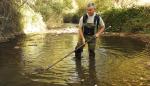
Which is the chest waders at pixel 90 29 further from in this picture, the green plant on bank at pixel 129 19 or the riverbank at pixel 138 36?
the green plant on bank at pixel 129 19

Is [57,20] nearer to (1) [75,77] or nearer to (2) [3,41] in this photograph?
(2) [3,41]

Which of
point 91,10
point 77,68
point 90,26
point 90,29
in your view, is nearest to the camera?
point 77,68

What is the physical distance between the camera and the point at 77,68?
41.9 feet

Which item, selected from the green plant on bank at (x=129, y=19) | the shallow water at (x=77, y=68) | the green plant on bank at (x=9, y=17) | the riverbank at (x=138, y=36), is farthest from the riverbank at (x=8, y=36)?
the green plant on bank at (x=129, y=19)

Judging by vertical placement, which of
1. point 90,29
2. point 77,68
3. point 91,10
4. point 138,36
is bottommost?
point 138,36

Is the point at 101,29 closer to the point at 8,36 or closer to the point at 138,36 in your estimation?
the point at 138,36

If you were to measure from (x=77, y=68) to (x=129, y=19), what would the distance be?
52.8 feet

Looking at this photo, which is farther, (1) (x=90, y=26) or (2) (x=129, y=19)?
(2) (x=129, y=19)

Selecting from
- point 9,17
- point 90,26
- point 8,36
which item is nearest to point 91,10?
point 90,26

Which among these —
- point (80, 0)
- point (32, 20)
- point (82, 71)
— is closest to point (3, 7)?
point (32, 20)

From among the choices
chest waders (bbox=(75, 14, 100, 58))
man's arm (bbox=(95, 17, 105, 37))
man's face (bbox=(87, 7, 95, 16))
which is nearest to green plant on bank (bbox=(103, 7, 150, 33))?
chest waders (bbox=(75, 14, 100, 58))

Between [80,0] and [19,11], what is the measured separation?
2335 centimetres

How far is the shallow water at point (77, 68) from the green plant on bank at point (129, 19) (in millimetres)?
8559

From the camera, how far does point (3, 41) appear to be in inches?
842
